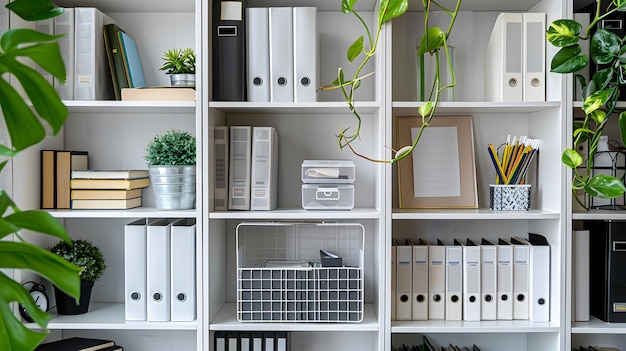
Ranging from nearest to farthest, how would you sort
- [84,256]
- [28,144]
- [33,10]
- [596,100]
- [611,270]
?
1. [28,144]
2. [33,10]
3. [596,100]
4. [611,270]
5. [84,256]

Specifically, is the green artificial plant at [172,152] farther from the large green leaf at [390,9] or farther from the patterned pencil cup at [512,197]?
the patterned pencil cup at [512,197]

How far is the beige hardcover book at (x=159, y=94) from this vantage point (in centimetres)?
197

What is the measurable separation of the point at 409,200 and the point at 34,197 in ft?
4.36

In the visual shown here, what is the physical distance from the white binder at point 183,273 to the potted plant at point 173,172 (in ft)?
0.30

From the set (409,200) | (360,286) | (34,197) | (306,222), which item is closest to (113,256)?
(34,197)

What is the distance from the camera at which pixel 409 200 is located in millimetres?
2164

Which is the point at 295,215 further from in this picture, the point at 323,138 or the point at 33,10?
the point at 33,10

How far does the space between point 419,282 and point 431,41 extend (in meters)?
0.83

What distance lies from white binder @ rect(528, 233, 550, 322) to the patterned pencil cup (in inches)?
5.9

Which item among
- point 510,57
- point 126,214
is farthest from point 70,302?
point 510,57

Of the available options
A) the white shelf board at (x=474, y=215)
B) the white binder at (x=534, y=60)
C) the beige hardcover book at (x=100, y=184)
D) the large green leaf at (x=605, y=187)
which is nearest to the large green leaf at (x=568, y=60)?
the white binder at (x=534, y=60)

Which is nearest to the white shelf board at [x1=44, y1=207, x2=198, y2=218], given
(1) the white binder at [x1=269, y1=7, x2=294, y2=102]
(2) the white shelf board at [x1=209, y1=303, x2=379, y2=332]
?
(2) the white shelf board at [x1=209, y1=303, x2=379, y2=332]

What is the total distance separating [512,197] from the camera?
203cm

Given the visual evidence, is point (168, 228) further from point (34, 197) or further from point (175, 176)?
point (34, 197)
